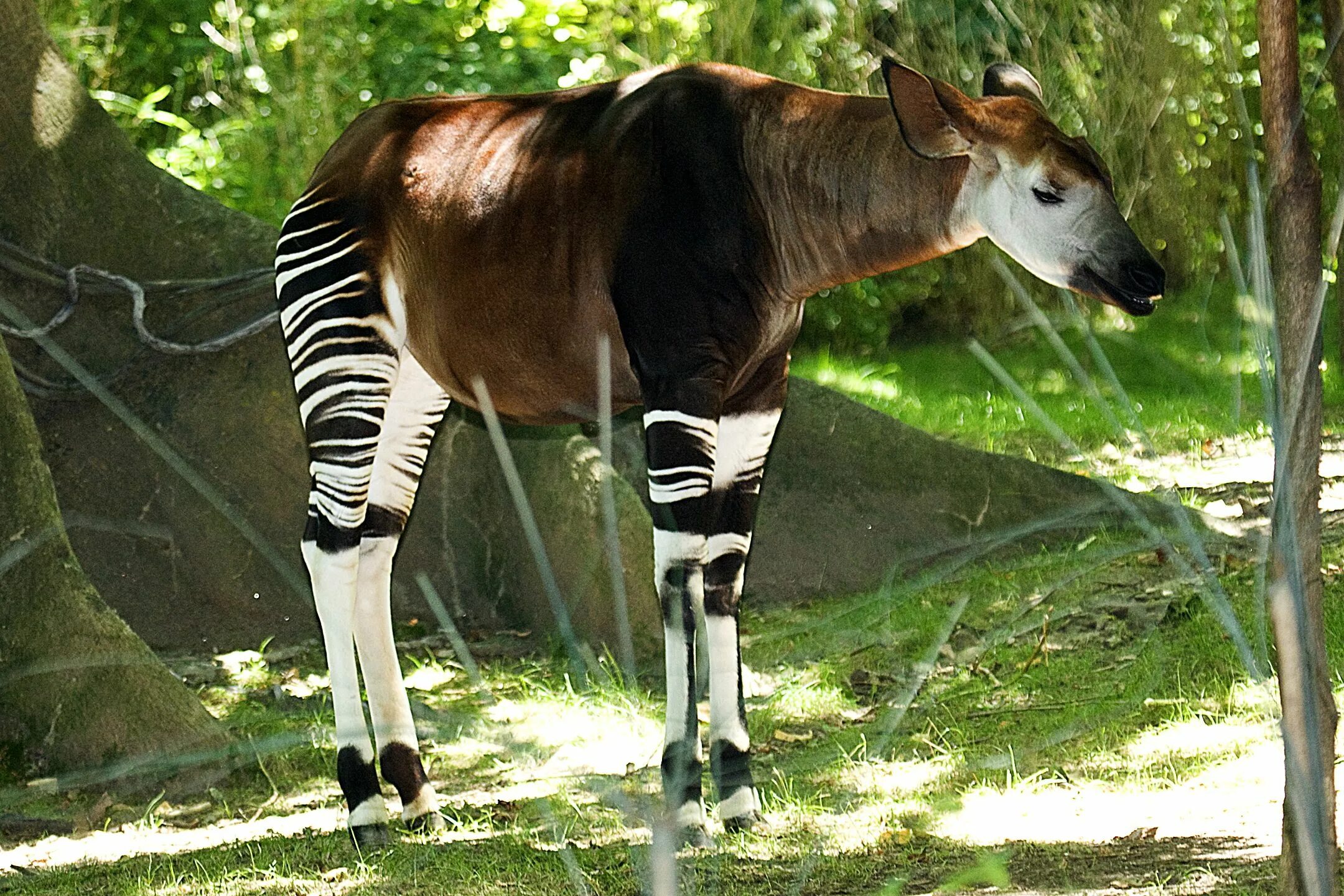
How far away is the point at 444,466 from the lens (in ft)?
18.2

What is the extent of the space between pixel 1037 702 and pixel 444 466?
234cm

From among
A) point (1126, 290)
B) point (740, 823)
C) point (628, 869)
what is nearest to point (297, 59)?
point (740, 823)

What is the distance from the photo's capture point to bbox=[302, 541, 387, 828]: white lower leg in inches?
136

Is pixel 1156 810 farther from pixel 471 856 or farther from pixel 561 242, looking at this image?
pixel 561 242

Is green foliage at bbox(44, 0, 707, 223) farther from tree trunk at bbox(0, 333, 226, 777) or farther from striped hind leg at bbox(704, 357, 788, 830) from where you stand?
striped hind leg at bbox(704, 357, 788, 830)

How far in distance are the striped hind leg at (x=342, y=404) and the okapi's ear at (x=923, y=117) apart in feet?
4.09

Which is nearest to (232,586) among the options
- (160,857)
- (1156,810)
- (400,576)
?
(400,576)

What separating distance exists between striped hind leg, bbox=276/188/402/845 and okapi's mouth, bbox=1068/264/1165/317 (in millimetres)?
1527

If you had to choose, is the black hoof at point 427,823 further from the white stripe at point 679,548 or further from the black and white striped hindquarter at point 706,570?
the white stripe at point 679,548

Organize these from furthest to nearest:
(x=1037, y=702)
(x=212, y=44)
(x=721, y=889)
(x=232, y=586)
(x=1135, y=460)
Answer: (x=212, y=44)
(x=1135, y=460)
(x=232, y=586)
(x=1037, y=702)
(x=721, y=889)

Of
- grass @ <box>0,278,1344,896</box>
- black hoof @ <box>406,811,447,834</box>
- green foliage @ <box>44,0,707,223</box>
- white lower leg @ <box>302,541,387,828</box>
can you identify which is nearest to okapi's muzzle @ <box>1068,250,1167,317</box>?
grass @ <box>0,278,1344,896</box>

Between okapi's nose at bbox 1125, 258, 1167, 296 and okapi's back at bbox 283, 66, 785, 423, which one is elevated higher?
okapi's back at bbox 283, 66, 785, 423

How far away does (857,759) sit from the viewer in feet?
12.5

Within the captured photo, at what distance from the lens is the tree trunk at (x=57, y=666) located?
3.84m
